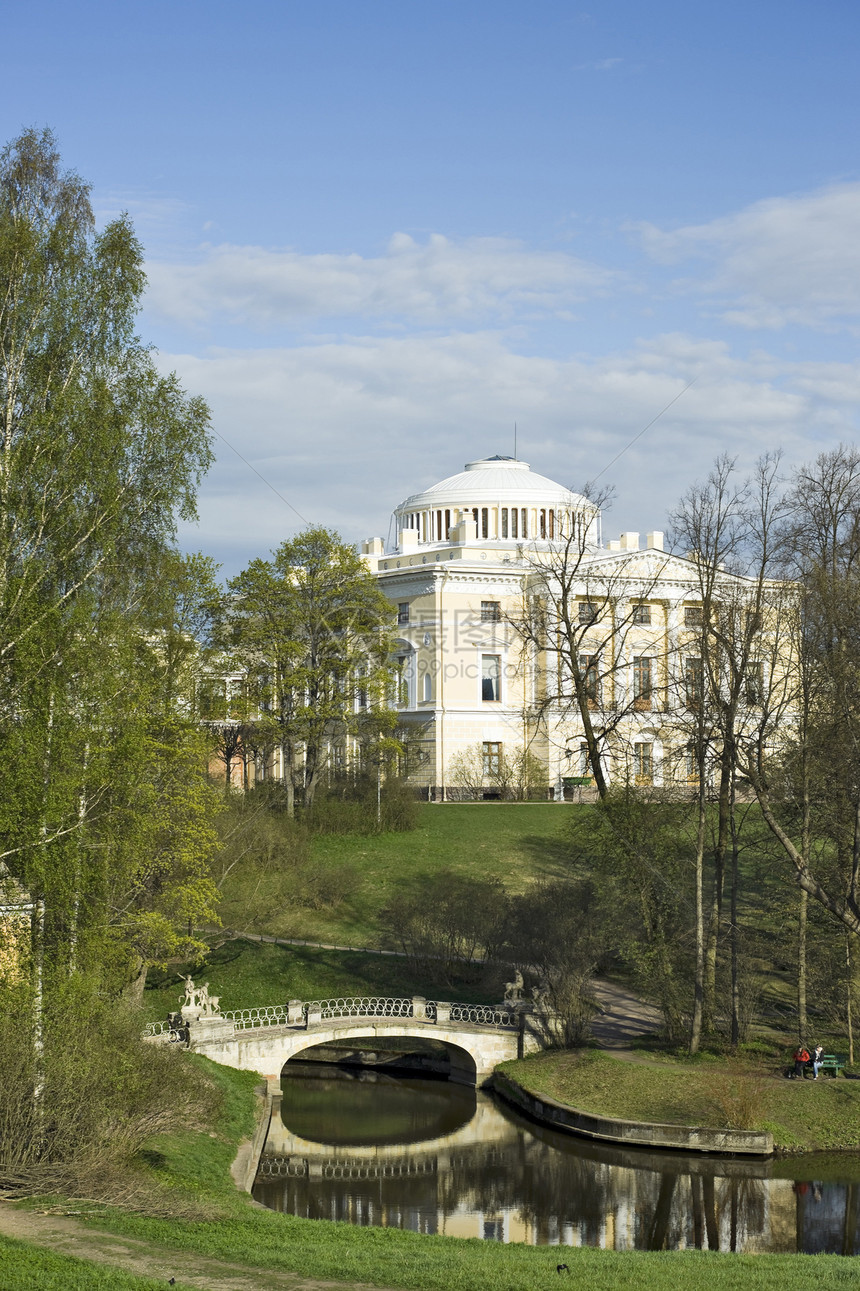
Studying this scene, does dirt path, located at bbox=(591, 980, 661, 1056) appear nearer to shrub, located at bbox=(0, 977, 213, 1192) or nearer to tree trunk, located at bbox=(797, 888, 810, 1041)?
tree trunk, located at bbox=(797, 888, 810, 1041)

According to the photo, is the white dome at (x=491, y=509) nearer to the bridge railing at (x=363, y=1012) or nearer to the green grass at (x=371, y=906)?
the green grass at (x=371, y=906)

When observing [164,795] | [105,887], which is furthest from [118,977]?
[164,795]

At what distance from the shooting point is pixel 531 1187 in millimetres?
24750

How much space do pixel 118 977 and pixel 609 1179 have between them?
31.8 feet

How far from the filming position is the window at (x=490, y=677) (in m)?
58.9

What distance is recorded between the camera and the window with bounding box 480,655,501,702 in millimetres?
58906

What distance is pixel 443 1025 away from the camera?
3192cm

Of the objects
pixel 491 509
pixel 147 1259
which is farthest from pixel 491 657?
pixel 147 1259

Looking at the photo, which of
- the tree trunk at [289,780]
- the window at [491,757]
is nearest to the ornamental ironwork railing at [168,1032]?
the tree trunk at [289,780]

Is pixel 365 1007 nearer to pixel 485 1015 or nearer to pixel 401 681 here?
pixel 485 1015

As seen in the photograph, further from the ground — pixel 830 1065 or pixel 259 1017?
pixel 259 1017

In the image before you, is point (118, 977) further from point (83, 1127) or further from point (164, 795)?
point (164, 795)

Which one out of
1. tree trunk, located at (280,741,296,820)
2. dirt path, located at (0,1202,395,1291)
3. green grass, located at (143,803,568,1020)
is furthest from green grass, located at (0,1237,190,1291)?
tree trunk, located at (280,741,296,820)

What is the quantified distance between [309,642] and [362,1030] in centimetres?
2047
